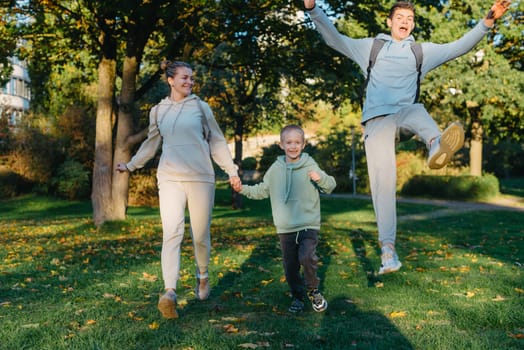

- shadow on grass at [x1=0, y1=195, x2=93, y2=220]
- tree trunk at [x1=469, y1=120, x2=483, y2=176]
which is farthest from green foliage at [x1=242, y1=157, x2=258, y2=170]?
shadow on grass at [x1=0, y1=195, x2=93, y2=220]

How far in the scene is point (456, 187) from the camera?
30000 millimetres

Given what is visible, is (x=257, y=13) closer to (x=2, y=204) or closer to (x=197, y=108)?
(x=197, y=108)

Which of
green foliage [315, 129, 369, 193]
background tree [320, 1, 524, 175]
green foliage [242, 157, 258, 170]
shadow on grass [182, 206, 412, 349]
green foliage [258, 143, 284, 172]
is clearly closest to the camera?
shadow on grass [182, 206, 412, 349]

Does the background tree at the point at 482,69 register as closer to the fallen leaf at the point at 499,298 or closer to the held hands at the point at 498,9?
the fallen leaf at the point at 499,298

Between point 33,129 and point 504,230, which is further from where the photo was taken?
point 33,129

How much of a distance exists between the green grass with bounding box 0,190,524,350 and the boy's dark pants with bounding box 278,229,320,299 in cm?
27

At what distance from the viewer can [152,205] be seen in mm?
30406

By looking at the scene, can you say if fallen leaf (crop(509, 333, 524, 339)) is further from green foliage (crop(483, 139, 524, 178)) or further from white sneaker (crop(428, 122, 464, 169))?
green foliage (crop(483, 139, 524, 178))

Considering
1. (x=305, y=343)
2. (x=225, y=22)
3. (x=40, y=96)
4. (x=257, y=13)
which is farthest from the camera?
(x=40, y=96)

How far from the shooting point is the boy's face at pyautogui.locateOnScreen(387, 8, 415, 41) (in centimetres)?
544

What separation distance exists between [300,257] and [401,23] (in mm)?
2258

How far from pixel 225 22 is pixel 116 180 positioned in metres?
4.86

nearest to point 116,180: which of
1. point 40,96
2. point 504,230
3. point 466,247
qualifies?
point 40,96

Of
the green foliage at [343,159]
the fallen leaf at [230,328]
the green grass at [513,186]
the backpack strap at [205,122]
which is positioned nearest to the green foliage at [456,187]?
the green grass at [513,186]
